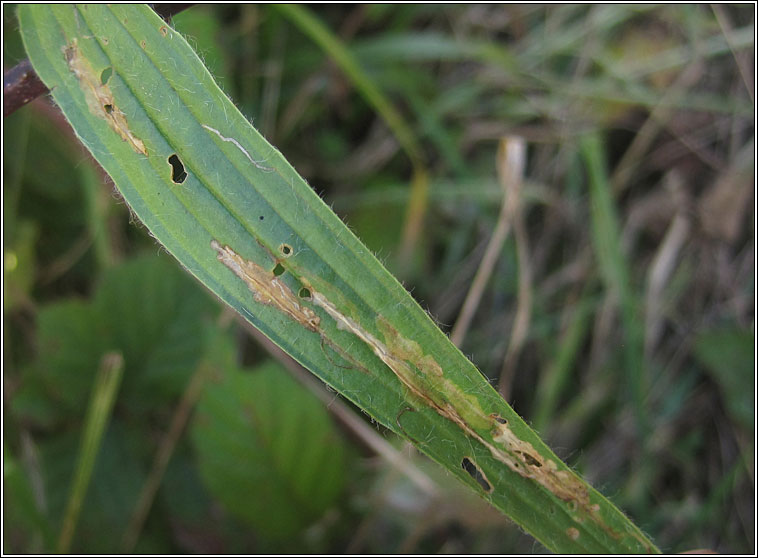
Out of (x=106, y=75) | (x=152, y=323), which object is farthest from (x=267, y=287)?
(x=152, y=323)

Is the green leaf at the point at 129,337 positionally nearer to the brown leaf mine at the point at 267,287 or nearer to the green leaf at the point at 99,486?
the green leaf at the point at 99,486

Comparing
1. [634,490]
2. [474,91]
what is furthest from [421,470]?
[474,91]

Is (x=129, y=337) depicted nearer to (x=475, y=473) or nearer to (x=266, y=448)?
(x=266, y=448)

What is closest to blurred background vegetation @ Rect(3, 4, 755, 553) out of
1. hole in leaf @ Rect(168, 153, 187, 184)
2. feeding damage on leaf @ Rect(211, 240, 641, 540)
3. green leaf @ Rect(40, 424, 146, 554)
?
green leaf @ Rect(40, 424, 146, 554)

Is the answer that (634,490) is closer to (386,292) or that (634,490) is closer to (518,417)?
(518,417)

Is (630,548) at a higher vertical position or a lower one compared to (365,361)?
lower

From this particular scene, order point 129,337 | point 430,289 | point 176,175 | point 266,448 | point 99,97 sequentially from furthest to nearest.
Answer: point 430,289 → point 129,337 → point 266,448 → point 176,175 → point 99,97

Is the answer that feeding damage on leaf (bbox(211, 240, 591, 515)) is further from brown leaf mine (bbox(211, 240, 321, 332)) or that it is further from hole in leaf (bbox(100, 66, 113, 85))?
hole in leaf (bbox(100, 66, 113, 85))
